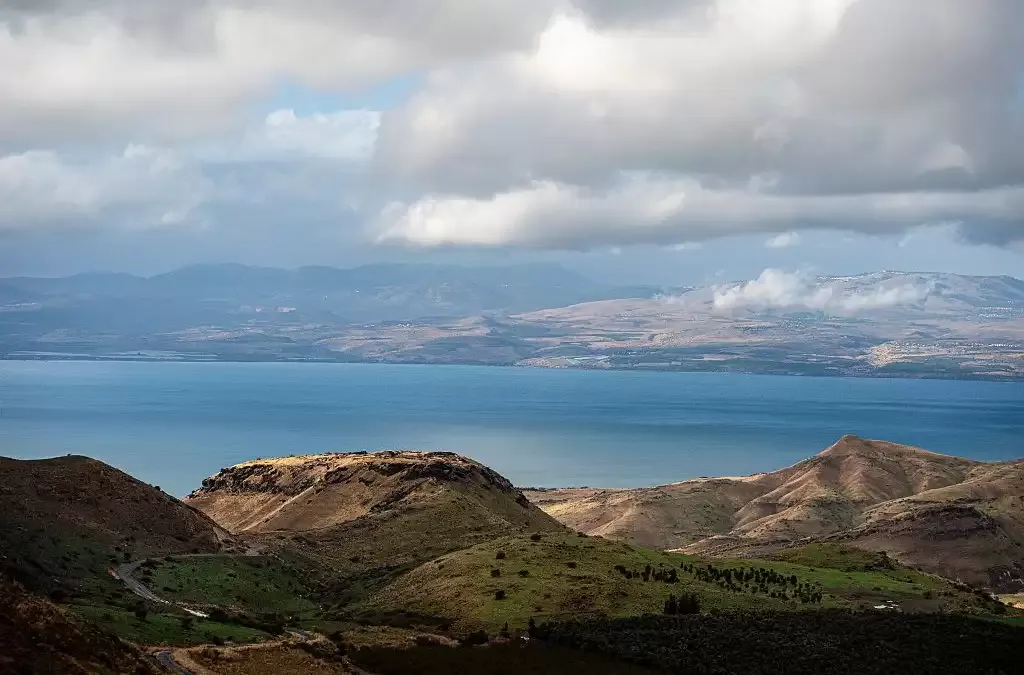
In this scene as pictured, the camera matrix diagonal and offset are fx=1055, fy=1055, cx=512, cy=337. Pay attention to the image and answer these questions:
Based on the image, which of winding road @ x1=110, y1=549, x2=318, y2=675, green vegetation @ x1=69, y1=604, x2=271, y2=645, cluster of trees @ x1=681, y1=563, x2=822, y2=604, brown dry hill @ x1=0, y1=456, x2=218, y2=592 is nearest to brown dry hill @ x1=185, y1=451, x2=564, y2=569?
brown dry hill @ x1=0, y1=456, x2=218, y2=592

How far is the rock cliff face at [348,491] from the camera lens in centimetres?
8881

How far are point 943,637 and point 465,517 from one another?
46.1 m

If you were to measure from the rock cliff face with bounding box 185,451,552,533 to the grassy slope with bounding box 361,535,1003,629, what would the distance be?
2754cm

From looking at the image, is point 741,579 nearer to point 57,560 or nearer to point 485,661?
point 485,661

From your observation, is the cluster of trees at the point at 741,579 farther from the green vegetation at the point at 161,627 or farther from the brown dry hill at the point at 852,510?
the brown dry hill at the point at 852,510

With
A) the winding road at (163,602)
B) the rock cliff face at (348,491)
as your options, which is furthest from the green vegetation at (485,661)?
the rock cliff face at (348,491)

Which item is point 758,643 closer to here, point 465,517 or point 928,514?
point 465,517

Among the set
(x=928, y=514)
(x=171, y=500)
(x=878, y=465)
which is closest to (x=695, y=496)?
(x=878, y=465)

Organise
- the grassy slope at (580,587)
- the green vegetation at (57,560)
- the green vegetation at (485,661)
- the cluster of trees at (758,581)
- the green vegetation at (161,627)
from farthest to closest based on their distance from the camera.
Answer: the cluster of trees at (758,581) → the grassy slope at (580,587) → the green vegetation at (57,560) → the green vegetation at (485,661) → the green vegetation at (161,627)

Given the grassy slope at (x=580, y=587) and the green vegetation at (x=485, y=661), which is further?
the grassy slope at (x=580, y=587)

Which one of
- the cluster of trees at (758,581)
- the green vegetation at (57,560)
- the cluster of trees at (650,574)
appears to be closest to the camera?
the green vegetation at (57,560)

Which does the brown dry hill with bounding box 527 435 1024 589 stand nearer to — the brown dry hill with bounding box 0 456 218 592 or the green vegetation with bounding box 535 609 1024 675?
the green vegetation with bounding box 535 609 1024 675

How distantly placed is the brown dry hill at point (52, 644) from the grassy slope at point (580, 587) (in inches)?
777

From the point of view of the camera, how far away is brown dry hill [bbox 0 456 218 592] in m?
50.7
